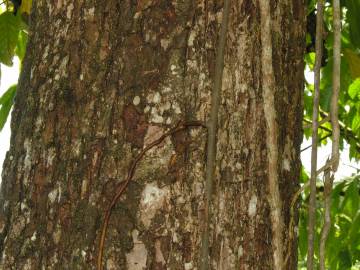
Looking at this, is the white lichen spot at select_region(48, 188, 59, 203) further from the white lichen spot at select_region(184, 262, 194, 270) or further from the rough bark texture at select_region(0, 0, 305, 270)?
the white lichen spot at select_region(184, 262, 194, 270)

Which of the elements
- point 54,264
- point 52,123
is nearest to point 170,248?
point 54,264

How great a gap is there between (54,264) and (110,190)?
0.48 feet

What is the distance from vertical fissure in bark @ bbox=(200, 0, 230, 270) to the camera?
3.42ft

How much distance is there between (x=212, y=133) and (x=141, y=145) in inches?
4.5

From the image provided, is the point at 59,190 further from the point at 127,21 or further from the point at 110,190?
the point at 127,21

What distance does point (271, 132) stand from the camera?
1146 mm

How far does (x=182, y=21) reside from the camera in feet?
3.74

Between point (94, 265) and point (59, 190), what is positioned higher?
point (59, 190)

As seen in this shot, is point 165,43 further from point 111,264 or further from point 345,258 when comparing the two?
point 345,258

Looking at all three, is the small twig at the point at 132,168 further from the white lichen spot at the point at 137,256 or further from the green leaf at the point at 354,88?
the green leaf at the point at 354,88

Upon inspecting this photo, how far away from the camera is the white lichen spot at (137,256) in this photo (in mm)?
1054

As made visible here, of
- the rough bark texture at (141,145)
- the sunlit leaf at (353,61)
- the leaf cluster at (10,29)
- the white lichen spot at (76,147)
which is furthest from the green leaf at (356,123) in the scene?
the white lichen spot at (76,147)

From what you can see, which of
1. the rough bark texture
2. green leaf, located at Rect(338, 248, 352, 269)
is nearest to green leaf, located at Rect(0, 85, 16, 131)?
the rough bark texture

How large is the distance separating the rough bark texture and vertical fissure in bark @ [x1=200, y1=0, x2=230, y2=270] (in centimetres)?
2
